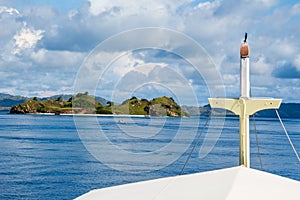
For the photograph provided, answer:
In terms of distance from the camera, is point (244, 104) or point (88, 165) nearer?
point (244, 104)

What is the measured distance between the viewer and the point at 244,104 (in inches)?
267

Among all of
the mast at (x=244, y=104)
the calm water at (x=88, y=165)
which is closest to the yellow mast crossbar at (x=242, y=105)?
the mast at (x=244, y=104)

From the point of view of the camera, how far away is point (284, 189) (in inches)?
240

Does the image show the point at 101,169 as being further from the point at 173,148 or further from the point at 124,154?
the point at 173,148

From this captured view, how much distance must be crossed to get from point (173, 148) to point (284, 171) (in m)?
20.1

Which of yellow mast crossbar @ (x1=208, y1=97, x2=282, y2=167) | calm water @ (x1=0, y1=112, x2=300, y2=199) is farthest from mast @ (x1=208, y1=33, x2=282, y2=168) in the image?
calm water @ (x1=0, y1=112, x2=300, y2=199)

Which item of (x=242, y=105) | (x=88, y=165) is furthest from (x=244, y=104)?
(x=88, y=165)

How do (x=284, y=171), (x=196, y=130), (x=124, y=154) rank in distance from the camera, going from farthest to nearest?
(x=196, y=130) → (x=124, y=154) → (x=284, y=171)

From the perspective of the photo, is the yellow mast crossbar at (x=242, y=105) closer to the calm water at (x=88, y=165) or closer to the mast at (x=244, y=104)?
the mast at (x=244, y=104)

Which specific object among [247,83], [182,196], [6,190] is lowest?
[6,190]

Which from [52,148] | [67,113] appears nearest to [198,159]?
[52,148]

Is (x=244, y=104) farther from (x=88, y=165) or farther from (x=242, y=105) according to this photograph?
(x=88, y=165)

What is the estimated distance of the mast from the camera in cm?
672

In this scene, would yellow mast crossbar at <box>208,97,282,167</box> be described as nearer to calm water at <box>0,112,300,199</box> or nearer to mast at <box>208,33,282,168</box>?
mast at <box>208,33,282,168</box>
